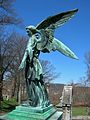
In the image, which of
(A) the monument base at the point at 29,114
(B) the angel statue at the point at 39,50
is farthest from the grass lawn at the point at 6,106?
(A) the monument base at the point at 29,114

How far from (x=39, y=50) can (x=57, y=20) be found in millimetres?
951

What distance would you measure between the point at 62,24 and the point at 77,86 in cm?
4432

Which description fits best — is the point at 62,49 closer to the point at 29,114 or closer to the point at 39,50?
the point at 39,50

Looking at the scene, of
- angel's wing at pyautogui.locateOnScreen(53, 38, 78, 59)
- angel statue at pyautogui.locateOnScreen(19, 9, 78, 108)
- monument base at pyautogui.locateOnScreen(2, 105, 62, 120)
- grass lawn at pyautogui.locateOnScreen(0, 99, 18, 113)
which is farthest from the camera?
grass lawn at pyautogui.locateOnScreen(0, 99, 18, 113)

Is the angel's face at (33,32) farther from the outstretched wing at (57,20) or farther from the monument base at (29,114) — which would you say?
the monument base at (29,114)

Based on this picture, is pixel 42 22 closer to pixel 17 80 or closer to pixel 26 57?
pixel 26 57

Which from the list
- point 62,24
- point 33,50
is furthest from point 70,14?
point 33,50

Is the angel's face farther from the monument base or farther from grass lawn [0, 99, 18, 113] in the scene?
grass lawn [0, 99, 18, 113]

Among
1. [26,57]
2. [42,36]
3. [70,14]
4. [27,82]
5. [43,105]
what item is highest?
[70,14]

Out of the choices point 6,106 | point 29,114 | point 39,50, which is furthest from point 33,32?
point 6,106

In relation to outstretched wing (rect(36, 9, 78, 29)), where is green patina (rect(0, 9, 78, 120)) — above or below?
below

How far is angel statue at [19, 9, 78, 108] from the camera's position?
7121mm

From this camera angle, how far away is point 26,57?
281 inches

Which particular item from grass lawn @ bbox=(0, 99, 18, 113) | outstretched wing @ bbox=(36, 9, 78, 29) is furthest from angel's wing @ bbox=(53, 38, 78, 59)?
grass lawn @ bbox=(0, 99, 18, 113)
